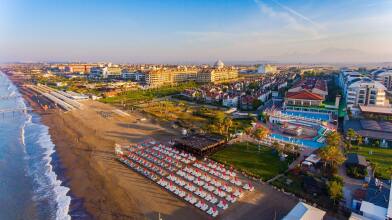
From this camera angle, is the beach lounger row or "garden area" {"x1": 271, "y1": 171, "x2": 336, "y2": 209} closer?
"garden area" {"x1": 271, "y1": 171, "x2": 336, "y2": 209}

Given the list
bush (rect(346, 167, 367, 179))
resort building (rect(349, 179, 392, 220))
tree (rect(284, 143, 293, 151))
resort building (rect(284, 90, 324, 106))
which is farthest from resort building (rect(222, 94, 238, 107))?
resort building (rect(349, 179, 392, 220))

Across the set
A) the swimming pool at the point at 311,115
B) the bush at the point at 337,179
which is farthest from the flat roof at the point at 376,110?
the bush at the point at 337,179

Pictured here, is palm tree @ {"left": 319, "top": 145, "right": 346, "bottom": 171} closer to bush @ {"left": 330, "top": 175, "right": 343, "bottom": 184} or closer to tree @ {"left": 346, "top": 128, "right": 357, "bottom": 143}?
bush @ {"left": 330, "top": 175, "right": 343, "bottom": 184}

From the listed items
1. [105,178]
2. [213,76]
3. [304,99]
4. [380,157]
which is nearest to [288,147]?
[380,157]

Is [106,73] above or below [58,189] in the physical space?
above

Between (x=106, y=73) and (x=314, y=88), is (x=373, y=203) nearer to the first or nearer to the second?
(x=314, y=88)

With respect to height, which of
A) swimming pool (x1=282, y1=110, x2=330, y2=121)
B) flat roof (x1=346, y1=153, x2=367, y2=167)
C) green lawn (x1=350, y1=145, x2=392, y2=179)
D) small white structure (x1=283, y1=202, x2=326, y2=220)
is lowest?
small white structure (x1=283, y1=202, x2=326, y2=220)
